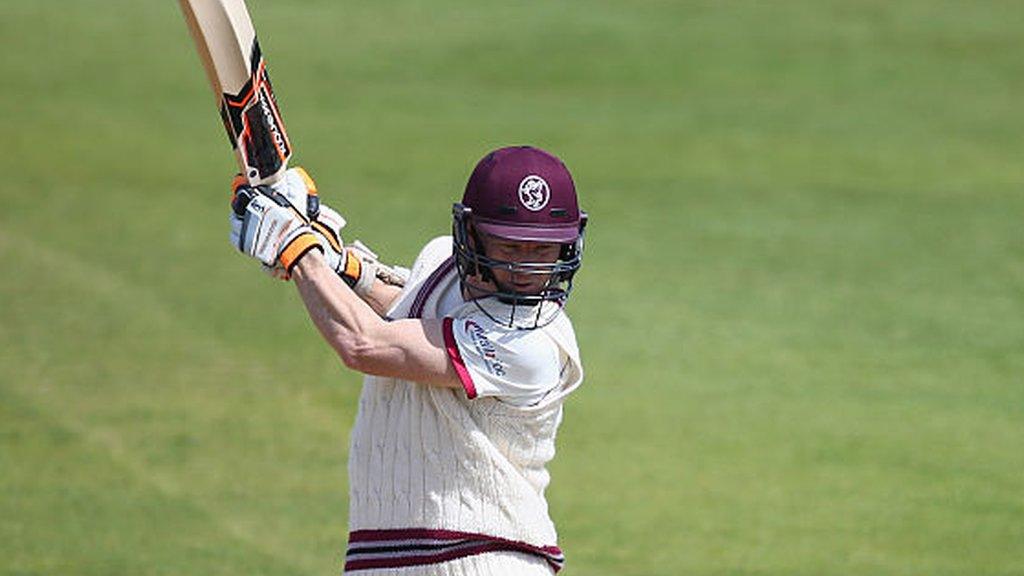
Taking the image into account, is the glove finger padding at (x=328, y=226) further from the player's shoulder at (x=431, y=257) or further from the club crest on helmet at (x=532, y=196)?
the club crest on helmet at (x=532, y=196)

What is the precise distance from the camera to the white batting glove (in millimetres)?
4230

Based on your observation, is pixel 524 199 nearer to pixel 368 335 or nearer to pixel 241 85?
pixel 368 335

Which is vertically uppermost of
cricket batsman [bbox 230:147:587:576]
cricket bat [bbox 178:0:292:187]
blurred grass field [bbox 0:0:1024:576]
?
blurred grass field [bbox 0:0:1024:576]

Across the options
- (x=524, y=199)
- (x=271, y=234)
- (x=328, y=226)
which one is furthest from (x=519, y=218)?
(x=328, y=226)

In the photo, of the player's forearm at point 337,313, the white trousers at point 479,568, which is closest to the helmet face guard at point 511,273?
the player's forearm at point 337,313

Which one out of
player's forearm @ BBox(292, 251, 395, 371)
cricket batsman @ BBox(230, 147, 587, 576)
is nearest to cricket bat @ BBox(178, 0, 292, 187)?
cricket batsman @ BBox(230, 147, 587, 576)

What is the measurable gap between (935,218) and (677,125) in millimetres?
3227

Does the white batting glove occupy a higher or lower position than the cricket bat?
lower

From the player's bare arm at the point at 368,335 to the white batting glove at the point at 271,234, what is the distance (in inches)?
1.3

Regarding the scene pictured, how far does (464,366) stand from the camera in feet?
13.8

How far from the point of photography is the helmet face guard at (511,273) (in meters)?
4.25

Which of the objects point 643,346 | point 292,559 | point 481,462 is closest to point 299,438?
point 292,559

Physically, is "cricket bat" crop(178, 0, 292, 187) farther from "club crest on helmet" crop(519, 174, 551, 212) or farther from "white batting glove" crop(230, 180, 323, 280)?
"club crest on helmet" crop(519, 174, 551, 212)

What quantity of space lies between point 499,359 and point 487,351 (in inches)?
1.4
